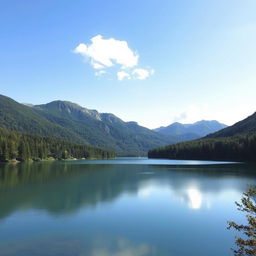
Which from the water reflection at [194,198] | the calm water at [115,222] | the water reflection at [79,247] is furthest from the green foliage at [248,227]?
the water reflection at [194,198]

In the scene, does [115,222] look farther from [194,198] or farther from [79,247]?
[194,198]

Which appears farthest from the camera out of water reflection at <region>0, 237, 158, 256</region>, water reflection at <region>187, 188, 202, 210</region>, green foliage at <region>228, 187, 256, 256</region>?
water reflection at <region>187, 188, 202, 210</region>

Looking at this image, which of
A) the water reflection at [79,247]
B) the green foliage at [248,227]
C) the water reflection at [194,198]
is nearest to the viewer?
the green foliage at [248,227]

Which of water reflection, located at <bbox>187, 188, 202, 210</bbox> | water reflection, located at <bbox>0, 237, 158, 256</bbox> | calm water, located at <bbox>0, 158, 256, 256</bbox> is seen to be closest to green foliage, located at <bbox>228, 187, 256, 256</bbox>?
calm water, located at <bbox>0, 158, 256, 256</bbox>

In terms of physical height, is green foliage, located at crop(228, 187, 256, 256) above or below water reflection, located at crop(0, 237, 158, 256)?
above

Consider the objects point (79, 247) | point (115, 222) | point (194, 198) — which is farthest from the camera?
point (194, 198)

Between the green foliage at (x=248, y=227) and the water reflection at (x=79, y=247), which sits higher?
the green foliage at (x=248, y=227)

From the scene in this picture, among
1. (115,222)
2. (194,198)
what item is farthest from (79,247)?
(194,198)

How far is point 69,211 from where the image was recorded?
3744 cm

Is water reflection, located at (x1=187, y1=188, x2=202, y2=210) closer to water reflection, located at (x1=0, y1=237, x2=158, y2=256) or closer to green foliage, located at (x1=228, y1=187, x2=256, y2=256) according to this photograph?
water reflection, located at (x1=0, y1=237, x2=158, y2=256)

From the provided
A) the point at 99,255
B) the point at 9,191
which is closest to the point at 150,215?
the point at 99,255

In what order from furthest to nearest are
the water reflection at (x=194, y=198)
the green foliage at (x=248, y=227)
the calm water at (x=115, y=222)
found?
the water reflection at (x=194, y=198), the calm water at (x=115, y=222), the green foliage at (x=248, y=227)

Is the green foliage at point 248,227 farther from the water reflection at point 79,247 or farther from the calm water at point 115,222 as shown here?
the water reflection at point 79,247

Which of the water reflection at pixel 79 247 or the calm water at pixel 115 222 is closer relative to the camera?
the water reflection at pixel 79 247
